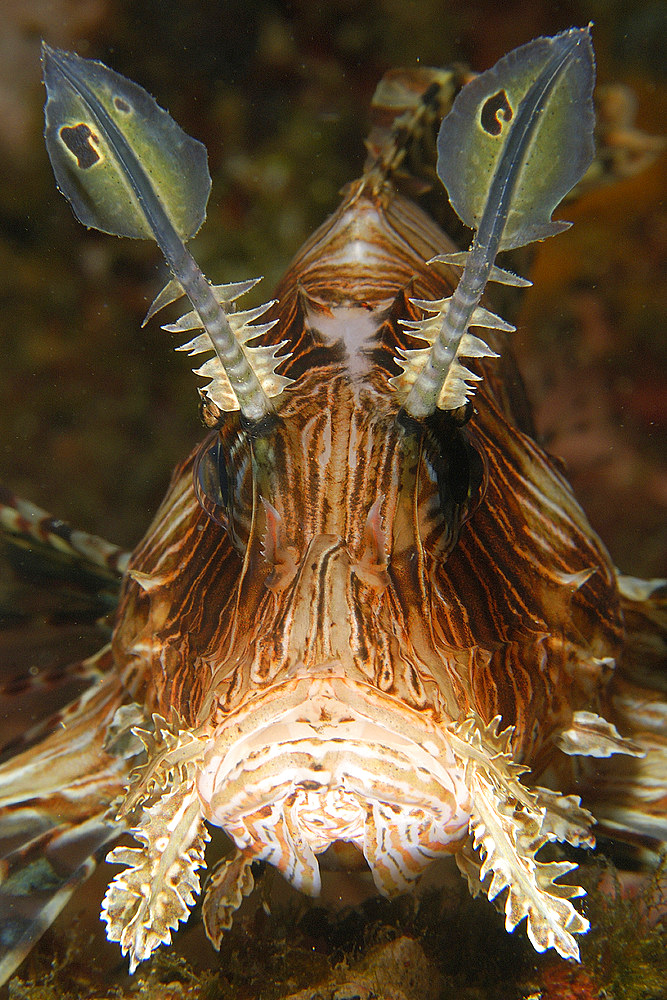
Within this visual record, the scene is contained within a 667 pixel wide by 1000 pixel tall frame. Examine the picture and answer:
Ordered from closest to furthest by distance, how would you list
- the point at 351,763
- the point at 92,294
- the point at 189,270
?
1. the point at 351,763
2. the point at 189,270
3. the point at 92,294

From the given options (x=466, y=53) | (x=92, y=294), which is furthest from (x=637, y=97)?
(x=92, y=294)

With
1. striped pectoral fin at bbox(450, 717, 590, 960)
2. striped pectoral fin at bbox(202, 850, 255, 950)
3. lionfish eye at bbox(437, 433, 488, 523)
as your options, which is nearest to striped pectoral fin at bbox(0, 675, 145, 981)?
striped pectoral fin at bbox(202, 850, 255, 950)

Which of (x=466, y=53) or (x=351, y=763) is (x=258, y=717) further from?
(x=466, y=53)

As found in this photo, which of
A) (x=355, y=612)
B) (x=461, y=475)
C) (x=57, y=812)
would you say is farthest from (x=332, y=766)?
(x=57, y=812)

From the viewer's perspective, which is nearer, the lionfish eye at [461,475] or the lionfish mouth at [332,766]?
the lionfish mouth at [332,766]

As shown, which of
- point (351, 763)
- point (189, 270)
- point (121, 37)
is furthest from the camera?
point (121, 37)

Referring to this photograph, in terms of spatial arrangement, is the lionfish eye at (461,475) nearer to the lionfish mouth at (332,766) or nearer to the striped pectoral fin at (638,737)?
the lionfish mouth at (332,766)

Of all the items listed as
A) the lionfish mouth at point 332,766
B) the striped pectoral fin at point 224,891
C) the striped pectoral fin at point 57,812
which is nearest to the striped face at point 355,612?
the lionfish mouth at point 332,766

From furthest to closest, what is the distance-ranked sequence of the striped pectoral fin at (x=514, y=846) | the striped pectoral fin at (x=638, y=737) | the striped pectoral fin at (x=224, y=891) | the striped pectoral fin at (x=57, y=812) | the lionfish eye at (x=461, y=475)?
1. the striped pectoral fin at (x=638, y=737)
2. the striped pectoral fin at (x=57, y=812)
3. the striped pectoral fin at (x=224, y=891)
4. the lionfish eye at (x=461, y=475)
5. the striped pectoral fin at (x=514, y=846)
